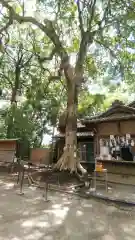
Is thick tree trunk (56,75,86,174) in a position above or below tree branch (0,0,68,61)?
below

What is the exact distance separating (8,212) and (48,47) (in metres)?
13.8

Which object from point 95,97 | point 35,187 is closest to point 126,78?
point 95,97

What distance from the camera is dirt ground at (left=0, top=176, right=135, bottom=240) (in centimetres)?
395

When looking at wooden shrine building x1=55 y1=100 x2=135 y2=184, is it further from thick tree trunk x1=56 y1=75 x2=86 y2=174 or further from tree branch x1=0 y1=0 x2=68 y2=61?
tree branch x1=0 y1=0 x2=68 y2=61

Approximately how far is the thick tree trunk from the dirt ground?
318 cm

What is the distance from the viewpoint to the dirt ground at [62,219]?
12.9ft

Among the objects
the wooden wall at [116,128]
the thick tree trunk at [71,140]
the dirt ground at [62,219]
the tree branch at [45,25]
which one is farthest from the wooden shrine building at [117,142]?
the tree branch at [45,25]

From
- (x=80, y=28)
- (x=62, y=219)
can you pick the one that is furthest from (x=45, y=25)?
(x=62, y=219)

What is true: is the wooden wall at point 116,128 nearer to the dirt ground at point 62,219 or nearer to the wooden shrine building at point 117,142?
the wooden shrine building at point 117,142

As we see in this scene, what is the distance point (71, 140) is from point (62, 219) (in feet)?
19.6

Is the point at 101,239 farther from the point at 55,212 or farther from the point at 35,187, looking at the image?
the point at 35,187

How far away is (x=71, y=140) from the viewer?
34.9ft

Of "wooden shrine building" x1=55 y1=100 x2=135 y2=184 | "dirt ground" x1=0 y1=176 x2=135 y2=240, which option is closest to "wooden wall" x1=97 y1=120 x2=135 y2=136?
"wooden shrine building" x1=55 y1=100 x2=135 y2=184

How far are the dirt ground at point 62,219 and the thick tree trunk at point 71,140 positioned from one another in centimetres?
318
